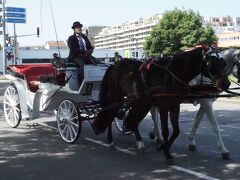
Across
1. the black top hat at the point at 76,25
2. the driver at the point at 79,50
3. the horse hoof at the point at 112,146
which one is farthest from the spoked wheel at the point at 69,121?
the black top hat at the point at 76,25

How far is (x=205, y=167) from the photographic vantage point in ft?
24.4

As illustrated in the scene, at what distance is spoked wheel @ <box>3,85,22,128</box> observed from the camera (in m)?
12.1

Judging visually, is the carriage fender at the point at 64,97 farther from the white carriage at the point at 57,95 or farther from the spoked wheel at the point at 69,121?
the spoked wheel at the point at 69,121

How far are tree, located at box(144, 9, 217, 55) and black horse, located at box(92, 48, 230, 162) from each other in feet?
171

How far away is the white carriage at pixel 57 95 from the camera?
9.92 meters

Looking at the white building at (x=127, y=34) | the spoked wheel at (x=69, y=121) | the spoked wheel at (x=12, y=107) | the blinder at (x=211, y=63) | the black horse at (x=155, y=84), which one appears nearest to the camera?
the blinder at (x=211, y=63)

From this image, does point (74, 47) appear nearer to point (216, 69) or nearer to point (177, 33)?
point (216, 69)

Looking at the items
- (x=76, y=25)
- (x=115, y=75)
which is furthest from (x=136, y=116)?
(x=76, y=25)

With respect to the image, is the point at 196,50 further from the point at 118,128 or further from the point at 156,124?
the point at 118,128

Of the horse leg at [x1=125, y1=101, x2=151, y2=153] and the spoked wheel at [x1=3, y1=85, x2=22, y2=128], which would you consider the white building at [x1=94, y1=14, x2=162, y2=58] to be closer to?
the spoked wheel at [x1=3, y1=85, x2=22, y2=128]

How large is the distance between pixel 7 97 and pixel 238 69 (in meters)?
6.78

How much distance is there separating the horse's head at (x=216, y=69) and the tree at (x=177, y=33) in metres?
53.8

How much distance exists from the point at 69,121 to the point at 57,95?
1145mm

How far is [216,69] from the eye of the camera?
7305mm
